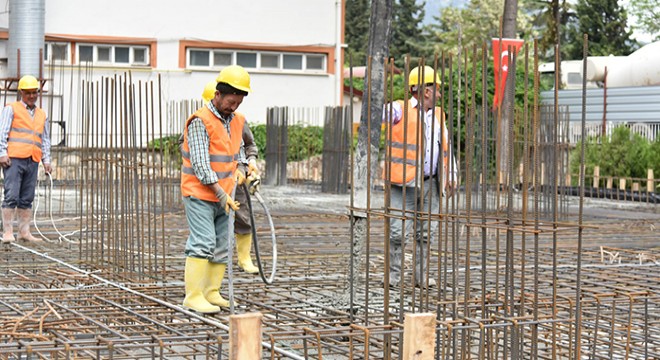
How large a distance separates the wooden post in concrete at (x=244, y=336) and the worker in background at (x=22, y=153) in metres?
7.02

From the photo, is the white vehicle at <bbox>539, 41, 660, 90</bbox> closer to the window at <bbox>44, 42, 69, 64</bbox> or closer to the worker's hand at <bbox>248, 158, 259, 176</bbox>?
the window at <bbox>44, 42, 69, 64</bbox>

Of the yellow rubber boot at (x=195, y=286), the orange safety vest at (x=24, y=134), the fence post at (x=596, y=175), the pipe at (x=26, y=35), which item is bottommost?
the yellow rubber boot at (x=195, y=286)

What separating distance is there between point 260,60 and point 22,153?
59.7 ft

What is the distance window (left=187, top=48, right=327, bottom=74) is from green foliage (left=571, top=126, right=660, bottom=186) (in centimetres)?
926

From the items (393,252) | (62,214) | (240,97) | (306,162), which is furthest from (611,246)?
(306,162)

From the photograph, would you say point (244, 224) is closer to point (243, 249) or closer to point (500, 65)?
point (243, 249)

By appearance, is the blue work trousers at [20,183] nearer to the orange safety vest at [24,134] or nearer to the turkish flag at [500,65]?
the orange safety vest at [24,134]

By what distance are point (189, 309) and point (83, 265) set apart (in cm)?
258

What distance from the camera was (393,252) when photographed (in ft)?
28.1

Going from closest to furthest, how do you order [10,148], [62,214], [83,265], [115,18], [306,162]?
[83,265], [10,148], [62,214], [306,162], [115,18]

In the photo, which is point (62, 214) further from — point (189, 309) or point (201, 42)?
point (201, 42)

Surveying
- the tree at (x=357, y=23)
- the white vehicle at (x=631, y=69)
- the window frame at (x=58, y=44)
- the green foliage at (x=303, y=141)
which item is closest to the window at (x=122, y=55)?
the window frame at (x=58, y=44)

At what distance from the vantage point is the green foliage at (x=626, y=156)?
Result: 874 inches

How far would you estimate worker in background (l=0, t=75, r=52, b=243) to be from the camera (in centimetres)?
1095
